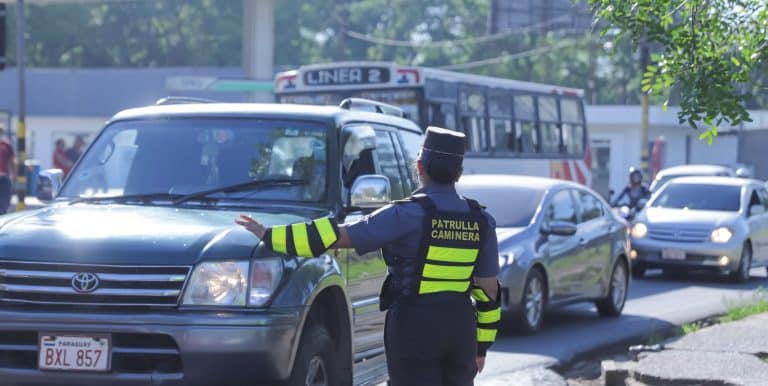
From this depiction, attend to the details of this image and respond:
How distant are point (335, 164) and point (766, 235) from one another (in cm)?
1460

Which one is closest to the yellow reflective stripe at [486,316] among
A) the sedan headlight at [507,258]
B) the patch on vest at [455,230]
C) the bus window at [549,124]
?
the patch on vest at [455,230]

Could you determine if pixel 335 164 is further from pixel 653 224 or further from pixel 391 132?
pixel 653 224

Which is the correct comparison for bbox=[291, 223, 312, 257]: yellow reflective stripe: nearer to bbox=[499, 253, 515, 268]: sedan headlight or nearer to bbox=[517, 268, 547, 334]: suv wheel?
bbox=[499, 253, 515, 268]: sedan headlight

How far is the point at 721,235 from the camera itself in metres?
19.5

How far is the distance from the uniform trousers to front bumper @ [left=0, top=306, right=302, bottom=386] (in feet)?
2.44

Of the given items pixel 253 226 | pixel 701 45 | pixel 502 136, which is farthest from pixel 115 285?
pixel 502 136

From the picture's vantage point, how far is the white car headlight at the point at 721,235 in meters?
19.4

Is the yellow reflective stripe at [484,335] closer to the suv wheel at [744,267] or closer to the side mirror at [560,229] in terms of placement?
the side mirror at [560,229]

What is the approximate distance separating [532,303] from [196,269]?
7.09m

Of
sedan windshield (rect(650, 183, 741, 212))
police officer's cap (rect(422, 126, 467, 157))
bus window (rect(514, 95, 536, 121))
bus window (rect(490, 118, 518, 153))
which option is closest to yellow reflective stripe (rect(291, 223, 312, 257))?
police officer's cap (rect(422, 126, 467, 157))

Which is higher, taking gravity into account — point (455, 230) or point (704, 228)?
point (455, 230)

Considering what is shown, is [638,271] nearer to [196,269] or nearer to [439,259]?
[196,269]

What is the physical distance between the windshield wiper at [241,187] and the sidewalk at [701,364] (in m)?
3.26

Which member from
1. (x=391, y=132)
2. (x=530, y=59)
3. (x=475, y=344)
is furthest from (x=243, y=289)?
(x=530, y=59)
